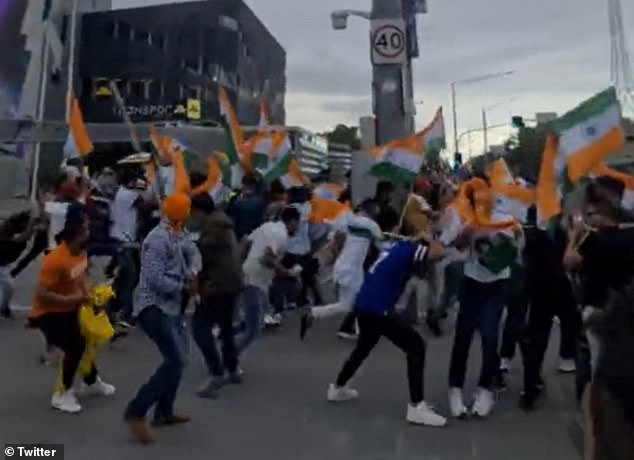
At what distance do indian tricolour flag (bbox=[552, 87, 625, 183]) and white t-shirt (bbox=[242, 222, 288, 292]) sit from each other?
3704mm

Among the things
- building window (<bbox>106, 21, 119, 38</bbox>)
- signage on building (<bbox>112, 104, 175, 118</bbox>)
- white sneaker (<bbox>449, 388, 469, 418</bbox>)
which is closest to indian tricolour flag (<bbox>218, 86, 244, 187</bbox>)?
white sneaker (<bbox>449, 388, 469, 418</bbox>)

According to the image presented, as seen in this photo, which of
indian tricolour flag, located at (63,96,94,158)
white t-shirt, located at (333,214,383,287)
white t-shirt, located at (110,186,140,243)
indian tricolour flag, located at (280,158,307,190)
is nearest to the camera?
white t-shirt, located at (333,214,383,287)

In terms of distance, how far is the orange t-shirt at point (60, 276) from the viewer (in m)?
7.76

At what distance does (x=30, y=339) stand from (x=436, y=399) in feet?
15.7

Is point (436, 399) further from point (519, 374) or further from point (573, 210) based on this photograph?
→ point (573, 210)

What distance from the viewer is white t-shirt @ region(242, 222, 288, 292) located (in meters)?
9.61

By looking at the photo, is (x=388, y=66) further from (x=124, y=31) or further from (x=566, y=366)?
(x=124, y=31)

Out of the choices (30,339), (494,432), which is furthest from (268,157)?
(494,432)

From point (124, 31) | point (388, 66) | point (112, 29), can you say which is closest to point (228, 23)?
point (124, 31)

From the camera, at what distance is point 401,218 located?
8.11 m

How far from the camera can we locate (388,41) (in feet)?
46.5

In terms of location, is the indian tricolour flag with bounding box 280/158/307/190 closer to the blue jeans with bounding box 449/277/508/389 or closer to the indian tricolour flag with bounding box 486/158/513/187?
the indian tricolour flag with bounding box 486/158/513/187

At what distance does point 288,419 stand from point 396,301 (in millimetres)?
1151

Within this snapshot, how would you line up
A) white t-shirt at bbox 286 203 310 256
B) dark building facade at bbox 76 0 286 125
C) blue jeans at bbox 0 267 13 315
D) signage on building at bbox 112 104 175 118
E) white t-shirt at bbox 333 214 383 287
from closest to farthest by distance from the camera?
white t-shirt at bbox 333 214 383 287 < blue jeans at bbox 0 267 13 315 < white t-shirt at bbox 286 203 310 256 < signage on building at bbox 112 104 175 118 < dark building facade at bbox 76 0 286 125
